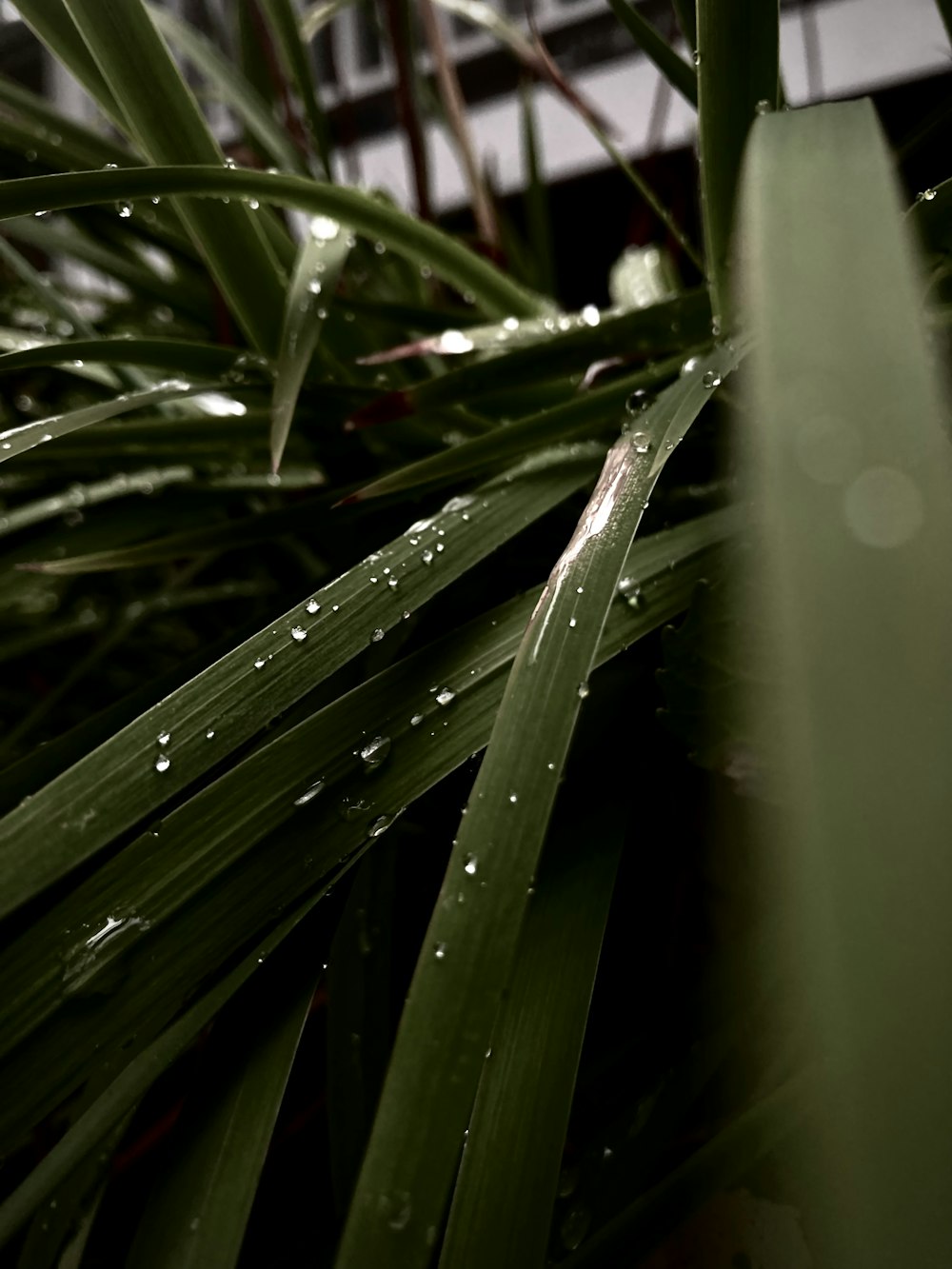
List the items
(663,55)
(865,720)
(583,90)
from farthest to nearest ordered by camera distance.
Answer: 1. (583,90)
2. (663,55)
3. (865,720)

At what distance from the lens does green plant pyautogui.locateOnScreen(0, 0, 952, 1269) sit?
0.40 feet

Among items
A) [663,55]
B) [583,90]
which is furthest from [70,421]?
[583,90]

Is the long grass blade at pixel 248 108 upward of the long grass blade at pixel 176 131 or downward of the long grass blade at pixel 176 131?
upward

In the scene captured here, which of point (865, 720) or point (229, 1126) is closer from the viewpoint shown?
point (865, 720)

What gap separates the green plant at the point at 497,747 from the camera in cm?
12

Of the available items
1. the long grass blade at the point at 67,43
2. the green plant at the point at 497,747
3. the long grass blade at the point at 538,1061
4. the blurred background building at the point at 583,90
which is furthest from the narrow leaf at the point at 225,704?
the blurred background building at the point at 583,90

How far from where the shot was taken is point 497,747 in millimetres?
221

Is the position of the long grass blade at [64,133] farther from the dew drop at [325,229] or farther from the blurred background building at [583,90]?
the blurred background building at [583,90]

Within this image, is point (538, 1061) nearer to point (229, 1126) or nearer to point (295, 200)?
point (229, 1126)

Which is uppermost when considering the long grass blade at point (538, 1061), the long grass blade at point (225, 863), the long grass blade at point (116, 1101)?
the long grass blade at point (225, 863)

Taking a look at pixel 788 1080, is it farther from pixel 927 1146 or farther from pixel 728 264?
pixel 728 264

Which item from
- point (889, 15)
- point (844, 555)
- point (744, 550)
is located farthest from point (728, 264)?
point (889, 15)

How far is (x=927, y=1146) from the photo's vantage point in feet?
0.38

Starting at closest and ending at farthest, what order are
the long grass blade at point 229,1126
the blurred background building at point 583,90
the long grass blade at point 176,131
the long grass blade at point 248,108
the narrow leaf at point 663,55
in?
the long grass blade at point 229,1126
the long grass blade at point 176,131
the narrow leaf at point 663,55
the long grass blade at point 248,108
the blurred background building at point 583,90
